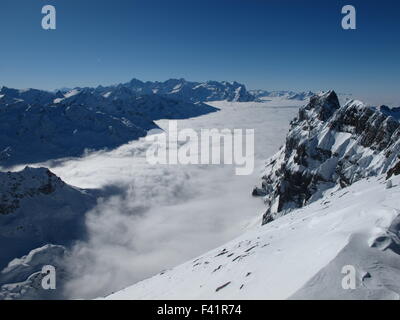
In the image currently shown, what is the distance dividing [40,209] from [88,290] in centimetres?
5191

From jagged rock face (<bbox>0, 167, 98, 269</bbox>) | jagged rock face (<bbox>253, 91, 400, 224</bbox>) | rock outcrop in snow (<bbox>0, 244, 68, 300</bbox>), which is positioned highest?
jagged rock face (<bbox>253, 91, 400, 224</bbox>)

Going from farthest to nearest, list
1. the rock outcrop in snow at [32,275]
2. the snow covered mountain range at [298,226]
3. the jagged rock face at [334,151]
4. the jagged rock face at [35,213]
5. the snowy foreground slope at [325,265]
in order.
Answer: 1. the jagged rock face at [35,213]
2. the rock outcrop in snow at [32,275]
3. the jagged rock face at [334,151]
4. the snow covered mountain range at [298,226]
5. the snowy foreground slope at [325,265]

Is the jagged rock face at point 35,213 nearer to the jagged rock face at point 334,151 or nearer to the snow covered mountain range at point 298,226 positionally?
the snow covered mountain range at point 298,226

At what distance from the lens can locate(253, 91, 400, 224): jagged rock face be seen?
3556 inches

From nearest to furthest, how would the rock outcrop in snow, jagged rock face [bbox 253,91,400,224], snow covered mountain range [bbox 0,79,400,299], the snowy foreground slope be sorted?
the snowy foreground slope → snow covered mountain range [bbox 0,79,400,299] → jagged rock face [bbox 253,91,400,224] → the rock outcrop in snow

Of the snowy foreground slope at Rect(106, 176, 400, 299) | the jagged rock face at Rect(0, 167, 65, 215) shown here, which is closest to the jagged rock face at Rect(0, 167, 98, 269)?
the jagged rock face at Rect(0, 167, 65, 215)

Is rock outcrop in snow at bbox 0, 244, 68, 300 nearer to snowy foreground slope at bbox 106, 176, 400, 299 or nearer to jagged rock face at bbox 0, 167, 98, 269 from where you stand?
jagged rock face at bbox 0, 167, 98, 269

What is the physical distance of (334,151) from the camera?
10862 cm

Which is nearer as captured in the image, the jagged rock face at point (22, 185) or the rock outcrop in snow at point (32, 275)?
the rock outcrop in snow at point (32, 275)

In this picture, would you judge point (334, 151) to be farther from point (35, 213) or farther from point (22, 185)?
point (22, 185)

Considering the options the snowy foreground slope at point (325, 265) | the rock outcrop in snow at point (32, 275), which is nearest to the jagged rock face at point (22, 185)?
the rock outcrop in snow at point (32, 275)

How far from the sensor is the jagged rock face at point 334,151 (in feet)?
296

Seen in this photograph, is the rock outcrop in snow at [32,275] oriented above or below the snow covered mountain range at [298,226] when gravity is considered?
below

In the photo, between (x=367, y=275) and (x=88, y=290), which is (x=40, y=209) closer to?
(x=88, y=290)
